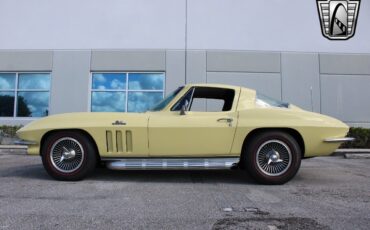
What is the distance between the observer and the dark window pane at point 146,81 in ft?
45.4

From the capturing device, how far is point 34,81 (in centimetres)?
1418

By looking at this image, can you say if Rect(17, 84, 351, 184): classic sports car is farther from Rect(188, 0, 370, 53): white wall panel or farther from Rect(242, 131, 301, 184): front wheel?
Rect(188, 0, 370, 53): white wall panel

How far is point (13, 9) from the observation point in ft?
47.2

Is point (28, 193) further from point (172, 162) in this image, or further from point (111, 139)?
point (172, 162)

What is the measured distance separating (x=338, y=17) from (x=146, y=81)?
24.8ft

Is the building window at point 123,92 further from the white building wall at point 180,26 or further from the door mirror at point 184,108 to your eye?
the door mirror at point 184,108

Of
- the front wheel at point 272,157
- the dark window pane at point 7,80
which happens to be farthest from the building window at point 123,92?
the front wheel at point 272,157

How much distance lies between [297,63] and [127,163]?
1001 cm

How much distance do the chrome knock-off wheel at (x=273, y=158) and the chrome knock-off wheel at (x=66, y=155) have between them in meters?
2.58

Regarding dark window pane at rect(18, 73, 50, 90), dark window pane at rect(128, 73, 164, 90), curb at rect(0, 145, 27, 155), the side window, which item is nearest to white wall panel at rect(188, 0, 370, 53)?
dark window pane at rect(128, 73, 164, 90)

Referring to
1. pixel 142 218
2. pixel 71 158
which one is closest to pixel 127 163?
pixel 71 158

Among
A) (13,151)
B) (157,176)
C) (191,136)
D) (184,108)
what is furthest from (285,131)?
(13,151)

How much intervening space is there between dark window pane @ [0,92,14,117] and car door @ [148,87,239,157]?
35.5 ft

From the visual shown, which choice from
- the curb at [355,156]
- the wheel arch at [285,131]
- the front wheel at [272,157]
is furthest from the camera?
the curb at [355,156]
